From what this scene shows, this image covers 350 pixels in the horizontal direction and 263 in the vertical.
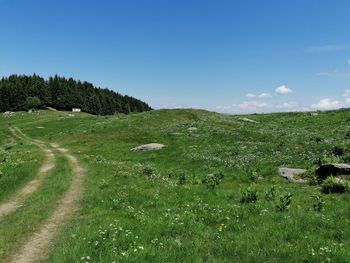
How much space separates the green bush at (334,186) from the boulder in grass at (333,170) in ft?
8.73

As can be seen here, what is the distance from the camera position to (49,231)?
1402 centimetres

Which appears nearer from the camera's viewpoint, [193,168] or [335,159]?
[335,159]

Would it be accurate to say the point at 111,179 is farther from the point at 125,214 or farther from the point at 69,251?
the point at 69,251

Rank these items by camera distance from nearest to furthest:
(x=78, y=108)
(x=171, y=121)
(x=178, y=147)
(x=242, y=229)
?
(x=242, y=229) < (x=178, y=147) < (x=171, y=121) < (x=78, y=108)

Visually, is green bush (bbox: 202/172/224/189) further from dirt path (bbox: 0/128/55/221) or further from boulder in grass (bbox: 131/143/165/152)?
boulder in grass (bbox: 131/143/165/152)

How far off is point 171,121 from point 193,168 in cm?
4237

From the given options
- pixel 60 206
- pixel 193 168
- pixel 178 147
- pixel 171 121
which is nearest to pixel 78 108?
pixel 171 121

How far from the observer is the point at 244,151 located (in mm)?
36250

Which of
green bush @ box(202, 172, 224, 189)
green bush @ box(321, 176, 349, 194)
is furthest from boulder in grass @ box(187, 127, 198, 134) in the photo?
green bush @ box(321, 176, 349, 194)

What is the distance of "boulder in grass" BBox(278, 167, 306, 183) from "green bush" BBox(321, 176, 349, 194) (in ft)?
9.68

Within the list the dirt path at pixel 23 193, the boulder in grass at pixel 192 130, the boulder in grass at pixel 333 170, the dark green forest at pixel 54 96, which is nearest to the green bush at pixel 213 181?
the boulder in grass at pixel 333 170

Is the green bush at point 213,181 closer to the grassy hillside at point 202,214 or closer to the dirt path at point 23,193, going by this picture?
the grassy hillside at point 202,214

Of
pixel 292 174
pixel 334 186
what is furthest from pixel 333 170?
pixel 334 186

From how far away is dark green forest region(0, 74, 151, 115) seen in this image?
15388cm
